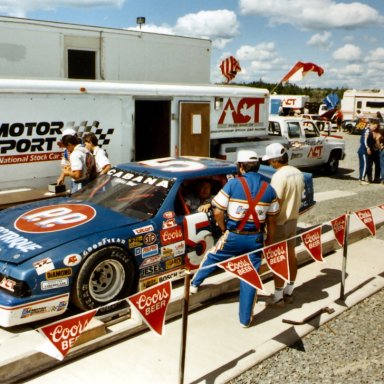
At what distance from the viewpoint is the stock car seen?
4.54m

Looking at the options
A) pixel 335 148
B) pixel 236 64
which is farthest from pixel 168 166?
pixel 335 148

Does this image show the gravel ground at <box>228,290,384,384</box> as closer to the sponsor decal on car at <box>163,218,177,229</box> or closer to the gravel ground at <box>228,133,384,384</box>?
the gravel ground at <box>228,133,384,384</box>

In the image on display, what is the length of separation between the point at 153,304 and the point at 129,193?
231 centimetres

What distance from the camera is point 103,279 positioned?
16.7ft

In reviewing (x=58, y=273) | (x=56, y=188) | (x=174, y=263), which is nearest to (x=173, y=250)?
(x=174, y=263)

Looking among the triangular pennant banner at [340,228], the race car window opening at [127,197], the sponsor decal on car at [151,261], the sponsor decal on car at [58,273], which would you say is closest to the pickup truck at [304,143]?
the triangular pennant banner at [340,228]

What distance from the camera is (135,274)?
5.28 metres

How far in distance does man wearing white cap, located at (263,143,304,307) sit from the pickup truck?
25.7 feet

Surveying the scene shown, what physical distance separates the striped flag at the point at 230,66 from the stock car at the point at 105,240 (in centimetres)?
846

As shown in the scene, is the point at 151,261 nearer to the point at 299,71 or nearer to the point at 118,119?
the point at 118,119

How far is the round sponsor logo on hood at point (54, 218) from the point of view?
16.8ft

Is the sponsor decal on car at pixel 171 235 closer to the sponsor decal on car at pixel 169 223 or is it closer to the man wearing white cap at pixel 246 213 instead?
the sponsor decal on car at pixel 169 223

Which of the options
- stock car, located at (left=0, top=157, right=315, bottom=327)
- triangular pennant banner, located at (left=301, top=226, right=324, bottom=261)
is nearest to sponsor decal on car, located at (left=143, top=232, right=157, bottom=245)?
stock car, located at (left=0, top=157, right=315, bottom=327)

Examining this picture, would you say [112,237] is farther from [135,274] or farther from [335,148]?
[335,148]
